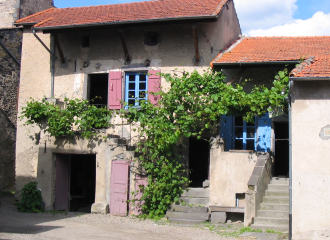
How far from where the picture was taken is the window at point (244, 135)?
11938 mm

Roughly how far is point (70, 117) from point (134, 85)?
2.26m

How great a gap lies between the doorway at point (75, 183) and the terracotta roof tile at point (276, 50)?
18.8ft

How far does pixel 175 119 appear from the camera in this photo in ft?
36.8

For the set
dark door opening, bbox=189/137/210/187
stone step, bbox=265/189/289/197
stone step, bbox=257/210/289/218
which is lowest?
stone step, bbox=257/210/289/218

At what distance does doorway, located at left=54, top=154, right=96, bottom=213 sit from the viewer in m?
12.6

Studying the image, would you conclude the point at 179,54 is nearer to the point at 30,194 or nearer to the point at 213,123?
the point at 213,123

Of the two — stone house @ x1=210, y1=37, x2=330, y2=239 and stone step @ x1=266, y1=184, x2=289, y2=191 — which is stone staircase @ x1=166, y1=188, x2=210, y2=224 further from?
stone step @ x1=266, y1=184, x2=289, y2=191

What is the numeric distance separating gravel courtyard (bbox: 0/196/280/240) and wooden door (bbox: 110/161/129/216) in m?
0.29

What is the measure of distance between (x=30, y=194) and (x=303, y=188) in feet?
26.0

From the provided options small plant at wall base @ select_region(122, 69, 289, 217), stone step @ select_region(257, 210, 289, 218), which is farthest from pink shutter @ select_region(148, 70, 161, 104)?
stone step @ select_region(257, 210, 289, 218)

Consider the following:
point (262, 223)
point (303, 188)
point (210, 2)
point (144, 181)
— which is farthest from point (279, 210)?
point (210, 2)

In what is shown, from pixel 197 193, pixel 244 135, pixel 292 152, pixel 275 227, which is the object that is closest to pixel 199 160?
pixel 244 135

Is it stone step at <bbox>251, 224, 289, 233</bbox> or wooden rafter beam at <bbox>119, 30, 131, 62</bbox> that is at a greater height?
wooden rafter beam at <bbox>119, 30, 131, 62</bbox>

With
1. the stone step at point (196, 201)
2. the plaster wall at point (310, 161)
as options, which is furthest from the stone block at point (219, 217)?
the plaster wall at point (310, 161)
